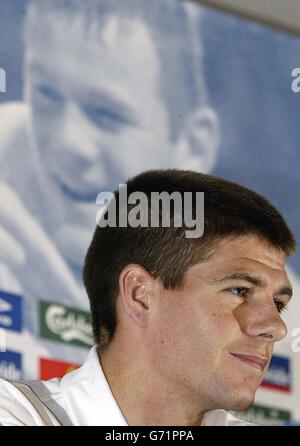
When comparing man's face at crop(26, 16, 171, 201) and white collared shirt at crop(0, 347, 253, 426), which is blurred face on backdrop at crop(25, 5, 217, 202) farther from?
white collared shirt at crop(0, 347, 253, 426)

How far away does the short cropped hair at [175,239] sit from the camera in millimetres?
1084

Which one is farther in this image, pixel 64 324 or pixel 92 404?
pixel 64 324

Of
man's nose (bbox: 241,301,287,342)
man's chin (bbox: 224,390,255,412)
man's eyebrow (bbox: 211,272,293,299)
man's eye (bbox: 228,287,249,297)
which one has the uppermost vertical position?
man's eyebrow (bbox: 211,272,293,299)

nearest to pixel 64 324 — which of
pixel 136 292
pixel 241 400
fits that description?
pixel 136 292

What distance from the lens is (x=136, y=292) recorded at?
3.61 feet

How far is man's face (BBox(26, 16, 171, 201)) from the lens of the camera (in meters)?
1.61

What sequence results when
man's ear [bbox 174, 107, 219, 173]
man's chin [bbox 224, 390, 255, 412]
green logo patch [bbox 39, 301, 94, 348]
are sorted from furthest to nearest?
man's ear [bbox 174, 107, 219, 173]
green logo patch [bbox 39, 301, 94, 348]
man's chin [bbox 224, 390, 255, 412]

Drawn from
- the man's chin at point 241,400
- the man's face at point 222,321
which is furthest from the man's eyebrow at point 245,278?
the man's chin at point 241,400

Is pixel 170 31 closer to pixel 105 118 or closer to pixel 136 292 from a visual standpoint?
pixel 105 118

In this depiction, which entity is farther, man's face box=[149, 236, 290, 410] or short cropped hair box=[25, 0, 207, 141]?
short cropped hair box=[25, 0, 207, 141]

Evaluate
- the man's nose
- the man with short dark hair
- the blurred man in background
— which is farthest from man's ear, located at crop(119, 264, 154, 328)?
the blurred man in background

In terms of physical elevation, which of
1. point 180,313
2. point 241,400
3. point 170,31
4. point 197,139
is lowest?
point 241,400

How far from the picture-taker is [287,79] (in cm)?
175

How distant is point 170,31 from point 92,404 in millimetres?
861
